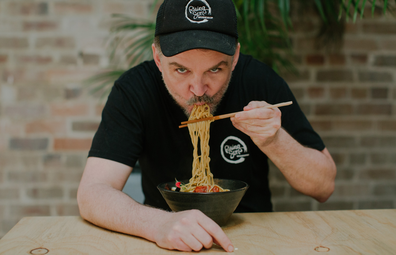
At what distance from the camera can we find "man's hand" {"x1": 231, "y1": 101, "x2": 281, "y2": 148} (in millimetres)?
1066

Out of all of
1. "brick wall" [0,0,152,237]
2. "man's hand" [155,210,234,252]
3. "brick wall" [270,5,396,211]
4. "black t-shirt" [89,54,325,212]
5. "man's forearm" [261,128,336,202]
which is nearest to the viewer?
"man's hand" [155,210,234,252]

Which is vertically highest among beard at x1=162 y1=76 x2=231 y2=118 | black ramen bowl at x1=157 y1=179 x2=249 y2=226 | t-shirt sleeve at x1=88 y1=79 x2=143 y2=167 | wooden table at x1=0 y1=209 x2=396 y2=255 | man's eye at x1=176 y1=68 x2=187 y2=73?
man's eye at x1=176 y1=68 x2=187 y2=73

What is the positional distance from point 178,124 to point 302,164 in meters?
0.55

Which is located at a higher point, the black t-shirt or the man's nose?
the man's nose

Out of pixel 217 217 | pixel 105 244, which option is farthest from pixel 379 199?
pixel 105 244

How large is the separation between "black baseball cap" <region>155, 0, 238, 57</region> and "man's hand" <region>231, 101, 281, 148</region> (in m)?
0.24

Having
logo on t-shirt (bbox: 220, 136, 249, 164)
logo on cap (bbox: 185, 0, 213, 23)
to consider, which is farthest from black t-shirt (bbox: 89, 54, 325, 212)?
logo on cap (bbox: 185, 0, 213, 23)

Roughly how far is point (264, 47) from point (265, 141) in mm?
929

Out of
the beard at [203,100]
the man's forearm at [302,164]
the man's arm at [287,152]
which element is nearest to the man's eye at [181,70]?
the beard at [203,100]

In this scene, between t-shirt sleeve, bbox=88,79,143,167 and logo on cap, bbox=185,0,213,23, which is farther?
t-shirt sleeve, bbox=88,79,143,167

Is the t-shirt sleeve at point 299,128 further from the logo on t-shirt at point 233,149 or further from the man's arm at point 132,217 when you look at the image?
the man's arm at point 132,217

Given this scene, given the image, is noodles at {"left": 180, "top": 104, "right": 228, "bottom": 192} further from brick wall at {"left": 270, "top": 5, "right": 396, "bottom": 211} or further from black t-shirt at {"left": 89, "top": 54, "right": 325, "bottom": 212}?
brick wall at {"left": 270, "top": 5, "right": 396, "bottom": 211}

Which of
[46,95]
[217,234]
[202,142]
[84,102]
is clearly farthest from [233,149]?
[46,95]

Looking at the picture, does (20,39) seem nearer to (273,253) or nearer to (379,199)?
(273,253)
